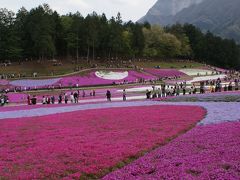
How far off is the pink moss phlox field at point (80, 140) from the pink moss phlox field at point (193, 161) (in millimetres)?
1611

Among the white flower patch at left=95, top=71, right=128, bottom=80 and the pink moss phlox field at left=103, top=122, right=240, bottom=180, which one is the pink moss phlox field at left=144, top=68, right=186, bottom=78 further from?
the pink moss phlox field at left=103, top=122, right=240, bottom=180

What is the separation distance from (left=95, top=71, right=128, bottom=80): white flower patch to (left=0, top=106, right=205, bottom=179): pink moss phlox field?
2561 inches

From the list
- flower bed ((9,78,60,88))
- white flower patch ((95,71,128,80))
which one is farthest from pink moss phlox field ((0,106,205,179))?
white flower patch ((95,71,128,80))

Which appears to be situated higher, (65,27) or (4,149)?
(65,27)

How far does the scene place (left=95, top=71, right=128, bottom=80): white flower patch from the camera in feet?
329

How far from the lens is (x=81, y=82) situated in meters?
90.3

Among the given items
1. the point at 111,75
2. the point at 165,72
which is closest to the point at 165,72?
the point at 165,72

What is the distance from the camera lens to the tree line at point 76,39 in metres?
119

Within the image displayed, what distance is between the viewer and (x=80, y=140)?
2231 centimetres

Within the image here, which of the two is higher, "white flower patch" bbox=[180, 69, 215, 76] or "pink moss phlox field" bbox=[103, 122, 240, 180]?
"pink moss phlox field" bbox=[103, 122, 240, 180]

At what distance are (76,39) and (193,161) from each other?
116566 mm

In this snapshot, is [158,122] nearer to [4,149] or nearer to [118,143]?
[118,143]

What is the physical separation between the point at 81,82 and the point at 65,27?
49.7 m

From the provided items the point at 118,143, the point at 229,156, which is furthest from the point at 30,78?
the point at 229,156
